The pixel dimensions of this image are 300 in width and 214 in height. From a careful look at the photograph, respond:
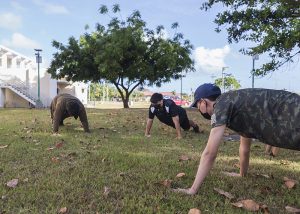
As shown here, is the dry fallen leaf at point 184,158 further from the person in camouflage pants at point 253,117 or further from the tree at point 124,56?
the tree at point 124,56

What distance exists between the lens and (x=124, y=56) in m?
31.4

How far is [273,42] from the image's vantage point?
11.5 meters

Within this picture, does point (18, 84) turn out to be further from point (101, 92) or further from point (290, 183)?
point (101, 92)

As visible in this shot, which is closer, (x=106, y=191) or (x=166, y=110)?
(x=106, y=191)

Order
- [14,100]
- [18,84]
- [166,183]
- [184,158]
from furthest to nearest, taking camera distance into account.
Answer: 1. [14,100]
2. [18,84]
3. [184,158]
4. [166,183]

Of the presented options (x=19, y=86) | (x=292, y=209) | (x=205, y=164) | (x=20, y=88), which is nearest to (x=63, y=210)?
(x=205, y=164)

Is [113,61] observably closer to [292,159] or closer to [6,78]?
[6,78]

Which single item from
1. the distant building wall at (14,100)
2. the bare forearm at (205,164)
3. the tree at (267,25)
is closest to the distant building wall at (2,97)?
the distant building wall at (14,100)

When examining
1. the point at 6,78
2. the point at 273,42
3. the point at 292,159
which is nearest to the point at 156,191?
the point at 292,159

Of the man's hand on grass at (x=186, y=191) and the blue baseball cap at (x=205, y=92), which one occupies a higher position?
the blue baseball cap at (x=205, y=92)

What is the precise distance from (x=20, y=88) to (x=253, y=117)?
146 feet

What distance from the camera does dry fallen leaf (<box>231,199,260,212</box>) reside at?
3684mm

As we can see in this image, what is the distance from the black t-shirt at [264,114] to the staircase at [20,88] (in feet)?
134

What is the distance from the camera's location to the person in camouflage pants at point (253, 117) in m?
3.70
